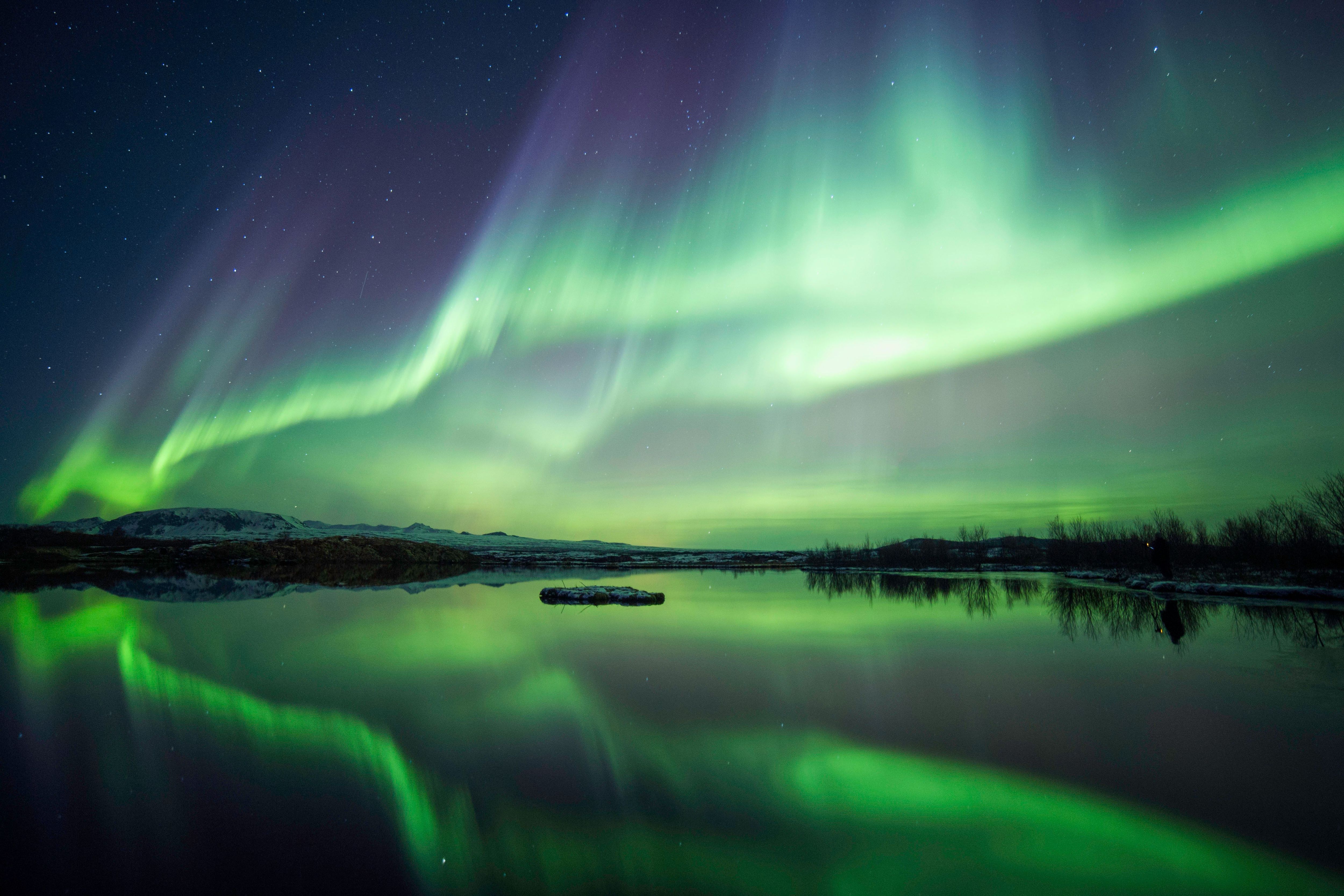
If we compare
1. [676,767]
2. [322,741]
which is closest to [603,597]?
[322,741]

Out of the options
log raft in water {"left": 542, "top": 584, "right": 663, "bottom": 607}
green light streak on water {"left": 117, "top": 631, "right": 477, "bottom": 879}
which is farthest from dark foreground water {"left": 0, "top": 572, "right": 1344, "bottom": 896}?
log raft in water {"left": 542, "top": 584, "right": 663, "bottom": 607}

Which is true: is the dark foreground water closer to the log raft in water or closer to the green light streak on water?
the green light streak on water

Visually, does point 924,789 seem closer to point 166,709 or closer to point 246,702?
point 246,702

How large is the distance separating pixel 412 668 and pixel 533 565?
2687 inches

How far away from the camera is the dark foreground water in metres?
4.43

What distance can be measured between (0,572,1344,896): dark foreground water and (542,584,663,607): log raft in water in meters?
9.82

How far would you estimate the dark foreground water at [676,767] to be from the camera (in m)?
4.43

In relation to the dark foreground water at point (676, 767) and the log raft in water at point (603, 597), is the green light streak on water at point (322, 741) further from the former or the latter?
the log raft in water at point (603, 597)

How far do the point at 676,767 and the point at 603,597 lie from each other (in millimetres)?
18118

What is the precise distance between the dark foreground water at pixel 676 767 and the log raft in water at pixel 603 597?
982 centimetres

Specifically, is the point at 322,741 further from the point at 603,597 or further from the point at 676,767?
the point at 603,597

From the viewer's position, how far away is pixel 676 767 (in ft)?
21.1

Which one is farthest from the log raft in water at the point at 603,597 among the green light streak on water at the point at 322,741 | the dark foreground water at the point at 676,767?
the green light streak on water at the point at 322,741

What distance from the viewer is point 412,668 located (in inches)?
439
